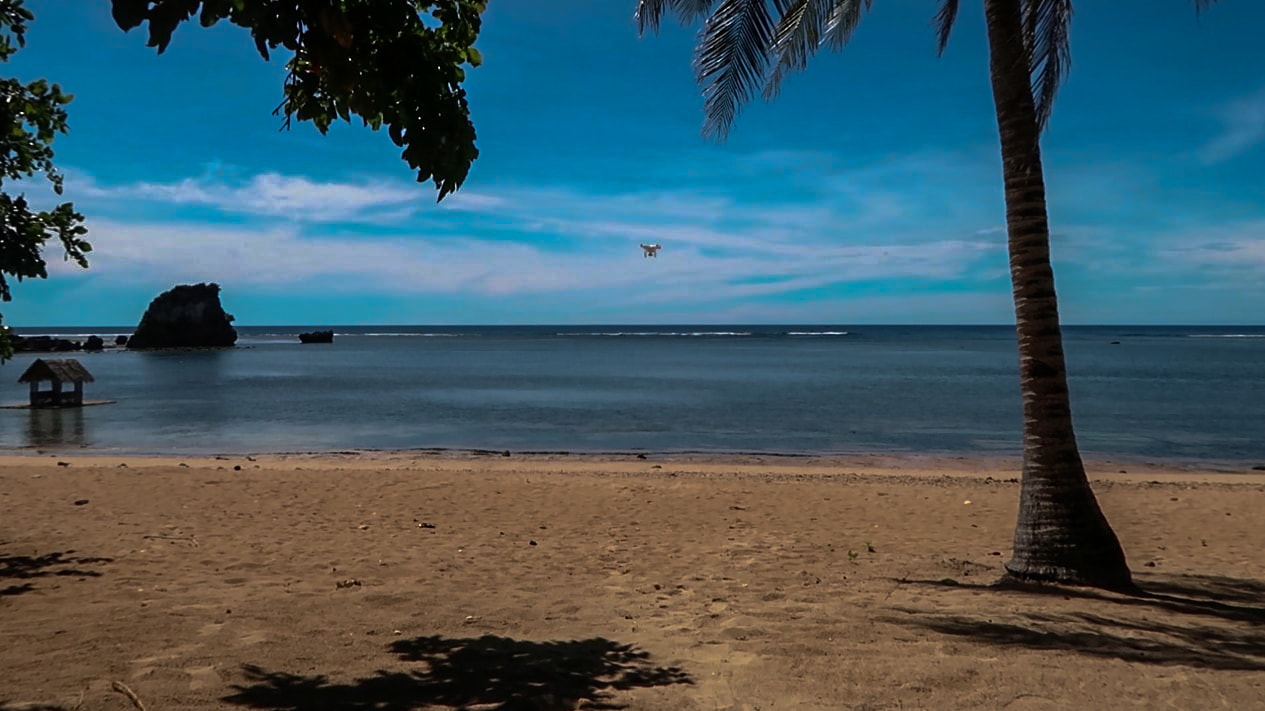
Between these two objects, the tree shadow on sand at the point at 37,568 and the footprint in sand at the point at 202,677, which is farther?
the tree shadow on sand at the point at 37,568

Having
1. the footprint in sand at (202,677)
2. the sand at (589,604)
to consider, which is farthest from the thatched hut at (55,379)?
the footprint in sand at (202,677)

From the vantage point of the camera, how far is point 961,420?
27.4 meters

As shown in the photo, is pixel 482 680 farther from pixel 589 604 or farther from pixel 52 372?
pixel 52 372

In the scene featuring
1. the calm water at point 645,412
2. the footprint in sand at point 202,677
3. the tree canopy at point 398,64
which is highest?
the tree canopy at point 398,64

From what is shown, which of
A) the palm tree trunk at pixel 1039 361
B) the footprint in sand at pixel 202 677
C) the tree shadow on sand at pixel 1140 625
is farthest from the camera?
the palm tree trunk at pixel 1039 361

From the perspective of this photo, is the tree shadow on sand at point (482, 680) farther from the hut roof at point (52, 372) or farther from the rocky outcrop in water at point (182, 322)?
the rocky outcrop in water at point (182, 322)

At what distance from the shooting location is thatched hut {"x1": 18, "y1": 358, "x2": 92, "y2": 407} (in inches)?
1104

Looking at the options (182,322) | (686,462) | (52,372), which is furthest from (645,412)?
(182,322)

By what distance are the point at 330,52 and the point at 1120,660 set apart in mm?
5007

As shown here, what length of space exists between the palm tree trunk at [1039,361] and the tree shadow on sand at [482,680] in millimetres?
3624

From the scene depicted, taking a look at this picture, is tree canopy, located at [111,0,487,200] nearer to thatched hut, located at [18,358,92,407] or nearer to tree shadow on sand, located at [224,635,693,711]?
tree shadow on sand, located at [224,635,693,711]

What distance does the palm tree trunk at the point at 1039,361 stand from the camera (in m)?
6.46

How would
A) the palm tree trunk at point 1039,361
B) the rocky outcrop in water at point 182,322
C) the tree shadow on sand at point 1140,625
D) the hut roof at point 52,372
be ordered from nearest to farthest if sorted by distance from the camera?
the tree shadow on sand at point 1140,625
the palm tree trunk at point 1039,361
the hut roof at point 52,372
the rocky outcrop in water at point 182,322

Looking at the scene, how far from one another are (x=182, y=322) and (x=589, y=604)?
10387 centimetres
